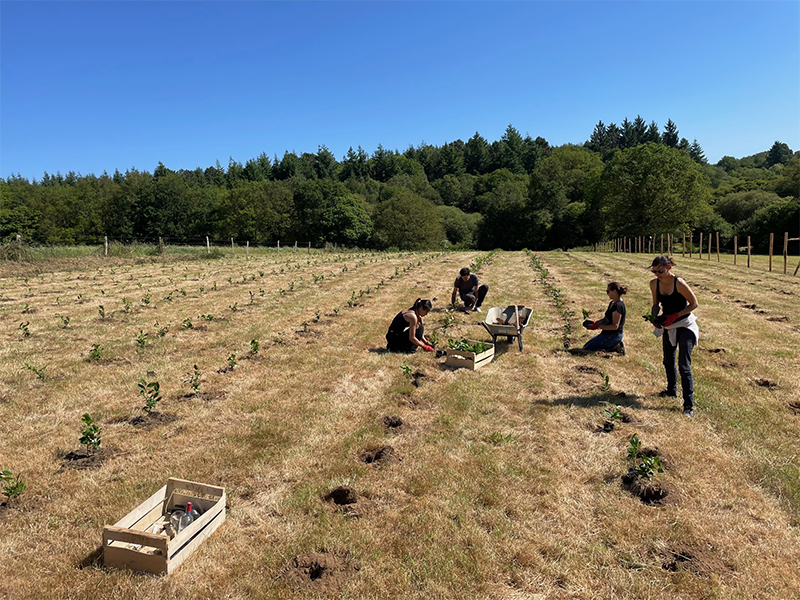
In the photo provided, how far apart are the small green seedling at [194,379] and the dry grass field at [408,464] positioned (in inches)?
4.6

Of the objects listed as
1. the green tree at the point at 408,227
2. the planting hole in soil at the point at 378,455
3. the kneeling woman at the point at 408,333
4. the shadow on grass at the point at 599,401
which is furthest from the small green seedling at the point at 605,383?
the green tree at the point at 408,227

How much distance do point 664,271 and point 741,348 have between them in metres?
4.60

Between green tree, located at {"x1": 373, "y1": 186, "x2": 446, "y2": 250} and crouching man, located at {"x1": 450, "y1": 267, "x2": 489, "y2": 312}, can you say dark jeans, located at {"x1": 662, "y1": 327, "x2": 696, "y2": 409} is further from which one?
green tree, located at {"x1": 373, "y1": 186, "x2": 446, "y2": 250}

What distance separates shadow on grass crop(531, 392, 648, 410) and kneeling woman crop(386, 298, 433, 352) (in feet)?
9.46

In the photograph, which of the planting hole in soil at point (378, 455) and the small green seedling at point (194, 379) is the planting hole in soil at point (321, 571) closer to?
the planting hole in soil at point (378, 455)

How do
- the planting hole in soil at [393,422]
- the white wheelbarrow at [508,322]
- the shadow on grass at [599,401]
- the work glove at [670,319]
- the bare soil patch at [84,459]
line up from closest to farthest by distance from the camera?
the bare soil patch at [84,459] → the planting hole in soil at [393,422] → the work glove at [670,319] → the shadow on grass at [599,401] → the white wheelbarrow at [508,322]

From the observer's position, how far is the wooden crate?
356 centimetres

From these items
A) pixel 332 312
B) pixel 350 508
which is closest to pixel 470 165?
pixel 332 312

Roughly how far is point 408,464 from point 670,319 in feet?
13.8

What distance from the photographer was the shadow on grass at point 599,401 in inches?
260

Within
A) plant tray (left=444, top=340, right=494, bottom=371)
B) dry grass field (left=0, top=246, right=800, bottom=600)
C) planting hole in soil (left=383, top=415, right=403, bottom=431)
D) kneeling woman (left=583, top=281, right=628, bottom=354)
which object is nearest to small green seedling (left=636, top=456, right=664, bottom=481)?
dry grass field (left=0, top=246, right=800, bottom=600)

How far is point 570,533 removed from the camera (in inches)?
157

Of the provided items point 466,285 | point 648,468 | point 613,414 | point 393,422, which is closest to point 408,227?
point 466,285

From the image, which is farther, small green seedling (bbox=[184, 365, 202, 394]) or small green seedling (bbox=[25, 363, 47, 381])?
small green seedling (bbox=[25, 363, 47, 381])
